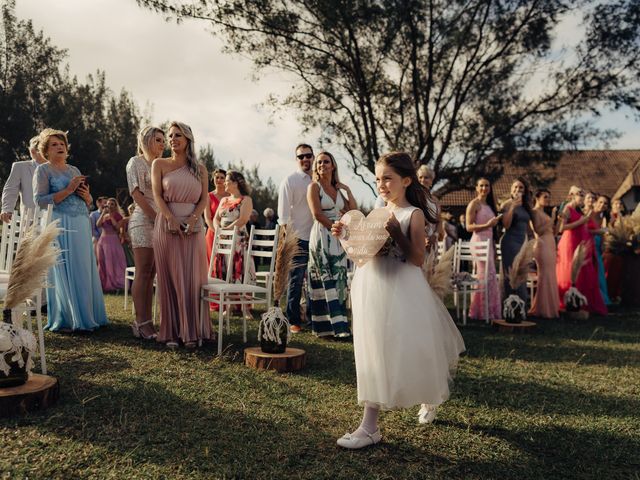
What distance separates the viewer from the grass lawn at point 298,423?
270 cm

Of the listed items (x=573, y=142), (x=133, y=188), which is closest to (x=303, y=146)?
(x=133, y=188)

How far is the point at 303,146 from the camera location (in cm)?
676

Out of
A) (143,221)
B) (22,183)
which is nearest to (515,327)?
(143,221)

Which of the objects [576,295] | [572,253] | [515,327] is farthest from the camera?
[572,253]

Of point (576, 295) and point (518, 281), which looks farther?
point (576, 295)

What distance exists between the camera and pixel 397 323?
2.83 m

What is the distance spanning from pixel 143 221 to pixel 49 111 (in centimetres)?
2051

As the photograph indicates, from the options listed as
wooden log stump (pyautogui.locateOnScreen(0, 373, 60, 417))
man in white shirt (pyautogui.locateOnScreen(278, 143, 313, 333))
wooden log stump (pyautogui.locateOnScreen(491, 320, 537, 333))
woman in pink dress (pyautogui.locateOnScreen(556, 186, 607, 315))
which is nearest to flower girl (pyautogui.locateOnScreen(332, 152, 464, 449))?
wooden log stump (pyautogui.locateOnScreen(0, 373, 60, 417))

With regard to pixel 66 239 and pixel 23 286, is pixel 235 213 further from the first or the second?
pixel 23 286

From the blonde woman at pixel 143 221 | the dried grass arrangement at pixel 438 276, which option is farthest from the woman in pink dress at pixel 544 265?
the blonde woman at pixel 143 221

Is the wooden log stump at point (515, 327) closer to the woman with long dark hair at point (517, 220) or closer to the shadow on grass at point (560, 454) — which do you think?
the woman with long dark hair at point (517, 220)

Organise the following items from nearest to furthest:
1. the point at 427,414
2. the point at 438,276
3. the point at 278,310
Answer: the point at 427,414, the point at 438,276, the point at 278,310

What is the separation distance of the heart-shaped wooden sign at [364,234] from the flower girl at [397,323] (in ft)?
0.14

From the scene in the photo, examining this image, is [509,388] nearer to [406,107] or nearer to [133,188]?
[133,188]
